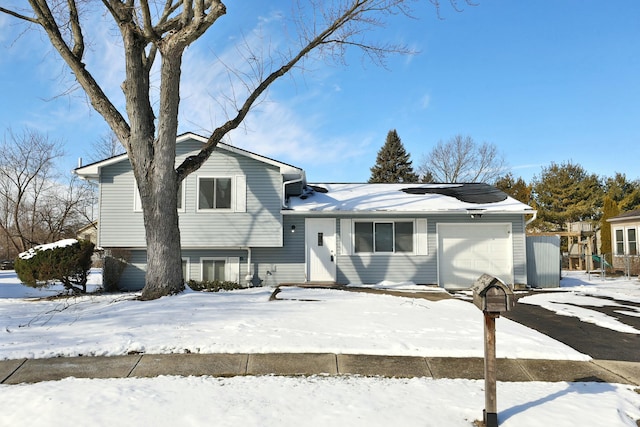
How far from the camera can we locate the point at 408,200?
14094mm

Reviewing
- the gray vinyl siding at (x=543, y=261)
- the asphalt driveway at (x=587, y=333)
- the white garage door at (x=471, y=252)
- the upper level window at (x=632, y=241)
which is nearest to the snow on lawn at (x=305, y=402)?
the asphalt driveway at (x=587, y=333)

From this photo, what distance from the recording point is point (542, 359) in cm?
493

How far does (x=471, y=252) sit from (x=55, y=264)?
12319 mm

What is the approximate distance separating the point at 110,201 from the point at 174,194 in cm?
524

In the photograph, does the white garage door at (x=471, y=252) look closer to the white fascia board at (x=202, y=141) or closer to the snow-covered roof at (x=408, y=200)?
the snow-covered roof at (x=408, y=200)

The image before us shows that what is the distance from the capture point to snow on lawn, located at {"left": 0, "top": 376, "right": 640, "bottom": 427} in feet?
10.6

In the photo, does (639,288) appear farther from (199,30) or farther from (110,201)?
(110,201)

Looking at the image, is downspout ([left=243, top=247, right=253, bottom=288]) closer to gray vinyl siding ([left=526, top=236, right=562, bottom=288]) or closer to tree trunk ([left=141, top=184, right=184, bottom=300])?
tree trunk ([left=141, top=184, right=184, bottom=300])

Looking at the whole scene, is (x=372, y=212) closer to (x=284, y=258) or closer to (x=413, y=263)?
(x=413, y=263)

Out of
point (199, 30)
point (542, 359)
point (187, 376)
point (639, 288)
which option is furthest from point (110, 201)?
point (639, 288)

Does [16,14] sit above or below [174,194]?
above

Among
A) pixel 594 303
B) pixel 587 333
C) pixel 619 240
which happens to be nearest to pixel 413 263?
pixel 594 303

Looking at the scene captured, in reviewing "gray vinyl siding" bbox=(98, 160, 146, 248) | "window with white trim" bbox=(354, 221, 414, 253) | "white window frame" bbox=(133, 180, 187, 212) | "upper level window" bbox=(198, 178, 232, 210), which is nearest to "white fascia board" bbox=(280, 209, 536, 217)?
"window with white trim" bbox=(354, 221, 414, 253)

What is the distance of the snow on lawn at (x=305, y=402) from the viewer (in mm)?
3234
